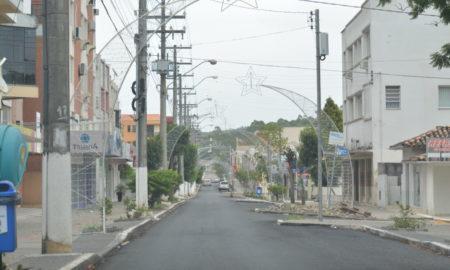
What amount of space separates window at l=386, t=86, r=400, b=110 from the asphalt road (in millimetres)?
20797

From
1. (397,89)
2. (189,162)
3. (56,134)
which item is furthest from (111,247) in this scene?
(189,162)

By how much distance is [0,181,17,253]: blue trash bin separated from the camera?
10229 millimetres

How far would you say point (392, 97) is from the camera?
4366 cm

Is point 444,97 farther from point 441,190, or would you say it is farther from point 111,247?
point 111,247

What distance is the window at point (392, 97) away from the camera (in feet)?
143

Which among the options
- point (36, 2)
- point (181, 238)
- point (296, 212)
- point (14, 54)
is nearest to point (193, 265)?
point (181, 238)

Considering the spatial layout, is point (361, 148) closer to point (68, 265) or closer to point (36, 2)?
point (36, 2)

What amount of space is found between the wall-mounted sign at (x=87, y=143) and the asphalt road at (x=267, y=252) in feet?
9.37

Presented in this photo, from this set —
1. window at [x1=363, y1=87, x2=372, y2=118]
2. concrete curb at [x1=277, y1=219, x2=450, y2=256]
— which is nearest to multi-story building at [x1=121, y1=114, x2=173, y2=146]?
window at [x1=363, y1=87, x2=372, y2=118]

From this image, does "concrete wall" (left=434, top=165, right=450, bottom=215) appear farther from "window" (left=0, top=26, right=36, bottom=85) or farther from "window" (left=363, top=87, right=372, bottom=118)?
"window" (left=0, top=26, right=36, bottom=85)

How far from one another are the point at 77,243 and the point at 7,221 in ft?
24.6

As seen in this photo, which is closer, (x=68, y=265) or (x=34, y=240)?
(x=68, y=265)

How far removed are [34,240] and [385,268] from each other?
1037cm

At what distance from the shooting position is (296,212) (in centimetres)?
3588
